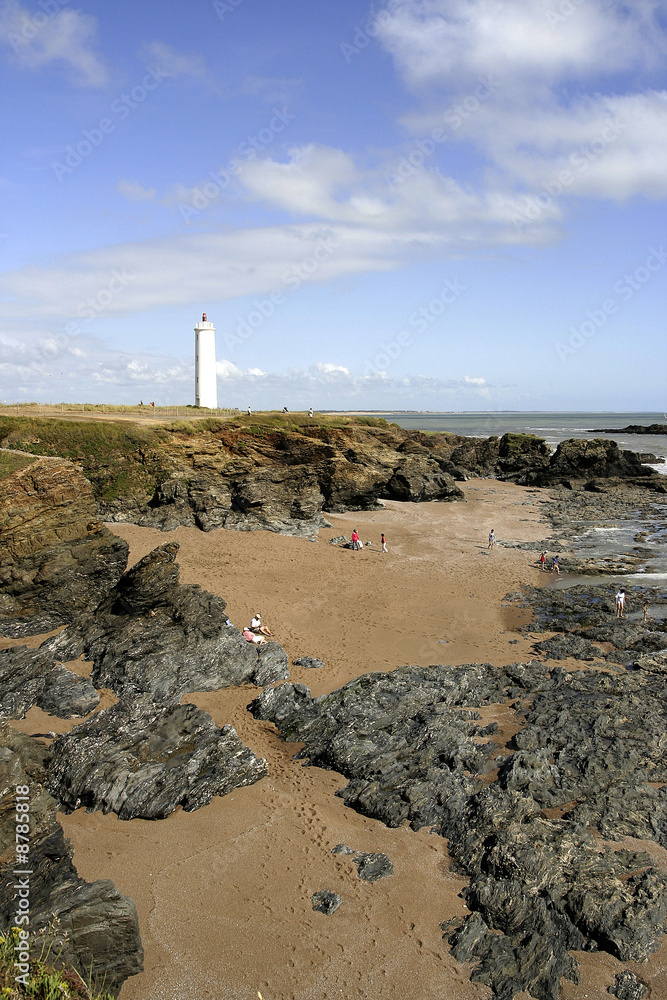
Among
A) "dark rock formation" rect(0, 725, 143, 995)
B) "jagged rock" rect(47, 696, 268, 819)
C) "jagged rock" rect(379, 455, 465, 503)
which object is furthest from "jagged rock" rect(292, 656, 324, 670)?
"jagged rock" rect(379, 455, 465, 503)

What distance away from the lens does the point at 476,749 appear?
38.8 feet

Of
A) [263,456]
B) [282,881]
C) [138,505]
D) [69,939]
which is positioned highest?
[263,456]

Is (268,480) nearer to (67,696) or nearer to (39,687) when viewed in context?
(39,687)

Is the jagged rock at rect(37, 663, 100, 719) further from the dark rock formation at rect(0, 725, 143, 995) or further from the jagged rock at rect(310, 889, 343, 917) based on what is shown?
the jagged rock at rect(310, 889, 343, 917)

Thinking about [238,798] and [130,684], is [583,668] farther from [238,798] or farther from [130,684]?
[130,684]

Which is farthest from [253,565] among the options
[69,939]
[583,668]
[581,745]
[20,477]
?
[69,939]

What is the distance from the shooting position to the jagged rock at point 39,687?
12.7m

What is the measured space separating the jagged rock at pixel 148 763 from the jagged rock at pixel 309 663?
4096mm

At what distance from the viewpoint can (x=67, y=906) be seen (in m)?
7.25

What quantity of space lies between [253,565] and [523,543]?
15473mm

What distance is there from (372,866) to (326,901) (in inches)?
40.2

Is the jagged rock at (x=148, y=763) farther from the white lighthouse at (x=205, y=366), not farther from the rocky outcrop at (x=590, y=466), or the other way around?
the rocky outcrop at (x=590, y=466)

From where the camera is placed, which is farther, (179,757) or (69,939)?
(179,757)

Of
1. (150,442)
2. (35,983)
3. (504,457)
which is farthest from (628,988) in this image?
(504,457)
